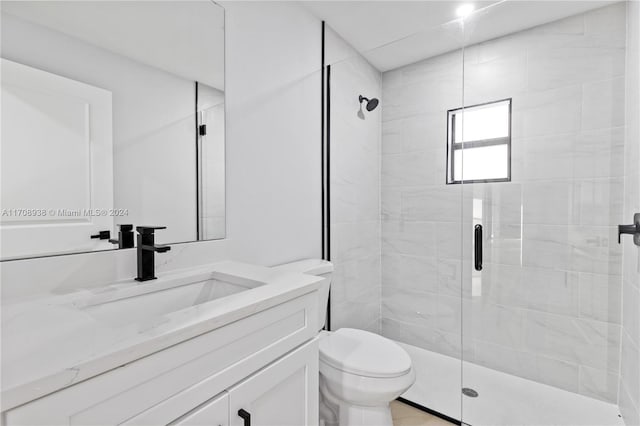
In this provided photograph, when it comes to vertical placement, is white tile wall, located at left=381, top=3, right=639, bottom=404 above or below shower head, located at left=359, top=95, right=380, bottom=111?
below

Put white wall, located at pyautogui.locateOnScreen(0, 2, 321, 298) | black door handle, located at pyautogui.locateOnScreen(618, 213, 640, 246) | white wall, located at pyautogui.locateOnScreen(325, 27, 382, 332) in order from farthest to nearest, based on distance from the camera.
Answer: white wall, located at pyautogui.locateOnScreen(325, 27, 382, 332) < white wall, located at pyautogui.locateOnScreen(0, 2, 321, 298) < black door handle, located at pyautogui.locateOnScreen(618, 213, 640, 246)

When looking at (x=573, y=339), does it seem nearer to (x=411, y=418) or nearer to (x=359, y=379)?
(x=411, y=418)

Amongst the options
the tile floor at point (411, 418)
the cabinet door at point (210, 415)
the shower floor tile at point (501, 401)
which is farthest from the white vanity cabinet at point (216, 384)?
the shower floor tile at point (501, 401)

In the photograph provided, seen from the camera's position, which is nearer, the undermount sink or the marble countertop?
the marble countertop

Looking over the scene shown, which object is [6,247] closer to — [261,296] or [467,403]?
[261,296]

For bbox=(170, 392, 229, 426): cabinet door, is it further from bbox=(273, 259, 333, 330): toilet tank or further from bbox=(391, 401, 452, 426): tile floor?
bbox=(391, 401, 452, 426): tile floor

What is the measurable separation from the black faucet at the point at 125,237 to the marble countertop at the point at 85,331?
0.12 meters

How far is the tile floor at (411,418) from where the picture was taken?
5.36 ft


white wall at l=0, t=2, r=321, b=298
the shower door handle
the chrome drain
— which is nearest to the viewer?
white wall at l=0, t=2, r=321, b=298

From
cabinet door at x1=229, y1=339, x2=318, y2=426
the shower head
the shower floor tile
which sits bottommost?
the shower floor tile

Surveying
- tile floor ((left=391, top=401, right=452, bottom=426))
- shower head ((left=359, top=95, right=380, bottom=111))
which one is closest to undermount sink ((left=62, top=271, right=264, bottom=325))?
tile floor ((left=391, top=401, right=452, bottom=426))

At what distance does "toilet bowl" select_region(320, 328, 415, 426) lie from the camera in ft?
4.25

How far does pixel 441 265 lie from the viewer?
2.06 meters

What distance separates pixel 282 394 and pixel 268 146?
1.11m
